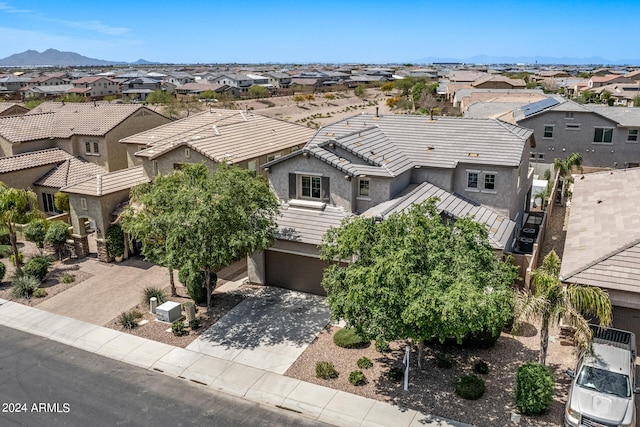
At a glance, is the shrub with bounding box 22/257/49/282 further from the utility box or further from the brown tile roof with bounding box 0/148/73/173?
the brown tile roof with bounding box 0/148/73/173

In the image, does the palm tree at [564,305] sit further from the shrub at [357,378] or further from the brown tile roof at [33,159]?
the brown tile roof at [33,159]

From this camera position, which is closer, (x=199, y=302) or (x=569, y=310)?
(x=569, y=310)

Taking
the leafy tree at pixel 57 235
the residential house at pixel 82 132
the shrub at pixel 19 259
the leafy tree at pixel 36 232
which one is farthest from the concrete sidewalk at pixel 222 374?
the residential house at pixel 82 132

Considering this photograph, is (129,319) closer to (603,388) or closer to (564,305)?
(564,305)

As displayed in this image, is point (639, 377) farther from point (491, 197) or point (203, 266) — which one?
point (203, 266)

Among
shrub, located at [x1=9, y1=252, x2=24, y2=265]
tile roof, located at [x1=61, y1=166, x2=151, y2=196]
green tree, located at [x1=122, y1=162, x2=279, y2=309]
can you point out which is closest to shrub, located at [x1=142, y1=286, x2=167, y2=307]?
green tree, located at [x1=122, y1=162, x2=279, y2=309]

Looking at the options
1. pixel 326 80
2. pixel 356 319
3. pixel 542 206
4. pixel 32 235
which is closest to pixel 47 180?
pixel 32 235
